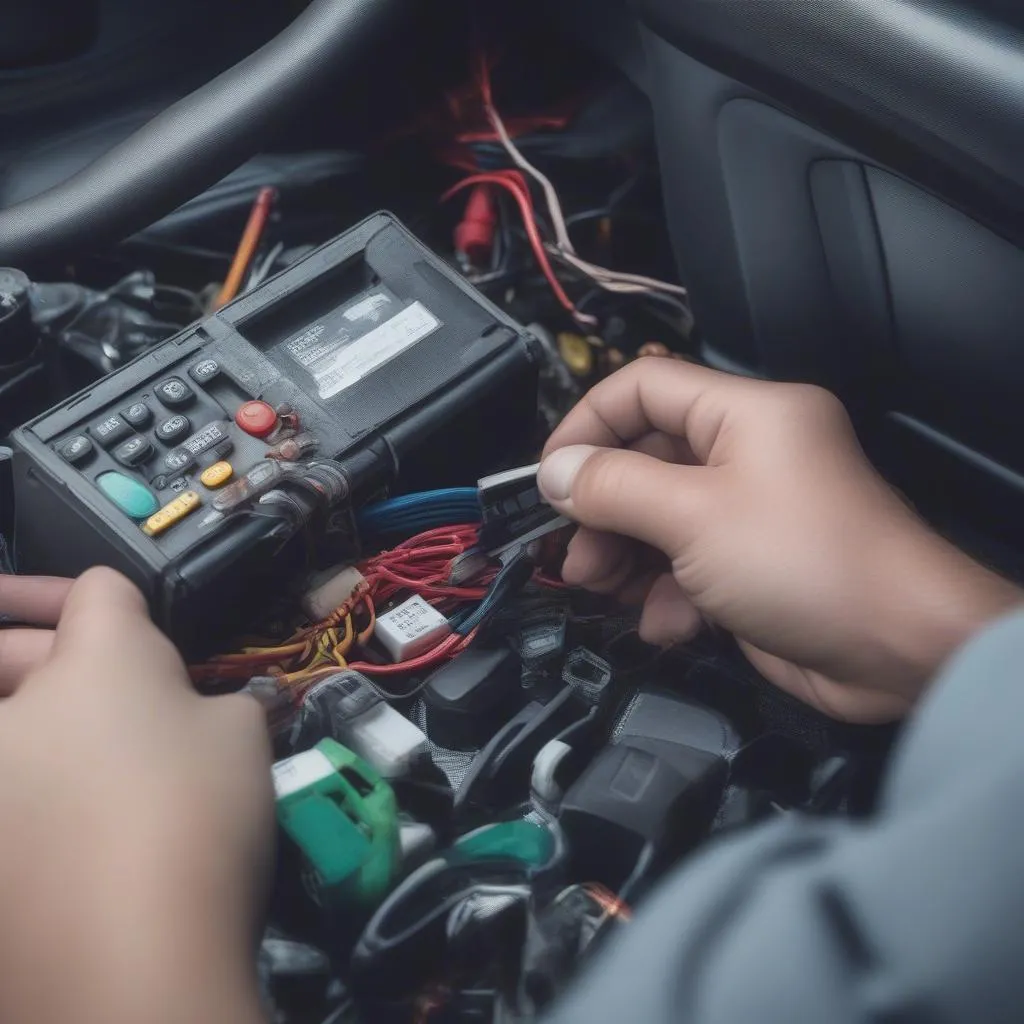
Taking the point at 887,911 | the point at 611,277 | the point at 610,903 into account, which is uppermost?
the point at 887,911

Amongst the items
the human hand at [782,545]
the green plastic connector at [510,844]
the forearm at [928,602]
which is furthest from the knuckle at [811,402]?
the green plastic connector at [510,844]

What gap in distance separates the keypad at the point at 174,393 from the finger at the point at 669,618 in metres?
0.40

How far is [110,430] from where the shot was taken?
2.84ft

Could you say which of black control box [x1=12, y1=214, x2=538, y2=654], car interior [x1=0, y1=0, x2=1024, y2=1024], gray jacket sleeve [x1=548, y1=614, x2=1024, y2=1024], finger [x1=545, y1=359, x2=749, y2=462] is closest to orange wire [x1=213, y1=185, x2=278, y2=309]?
car interior [x1=0, y1=0, x2=1024, y2=1024]

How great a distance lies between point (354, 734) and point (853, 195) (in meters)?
0.56

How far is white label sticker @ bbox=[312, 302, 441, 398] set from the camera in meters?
0.93

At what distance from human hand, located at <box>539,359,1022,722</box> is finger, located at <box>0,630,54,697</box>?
0.38m

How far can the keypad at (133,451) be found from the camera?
2.80 feet

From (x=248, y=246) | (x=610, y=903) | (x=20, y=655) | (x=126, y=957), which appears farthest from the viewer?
(x=248, y=246)

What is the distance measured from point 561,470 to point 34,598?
0.40 meters

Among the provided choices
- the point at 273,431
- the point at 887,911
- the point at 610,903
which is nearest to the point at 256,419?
the point at 273,431

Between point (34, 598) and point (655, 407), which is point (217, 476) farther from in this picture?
point (655, 407)

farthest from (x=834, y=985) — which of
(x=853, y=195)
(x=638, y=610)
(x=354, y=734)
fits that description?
(x=853, y=195)

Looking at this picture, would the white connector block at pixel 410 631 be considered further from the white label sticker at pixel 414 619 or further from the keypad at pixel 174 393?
the keypad at pixel 174 393
